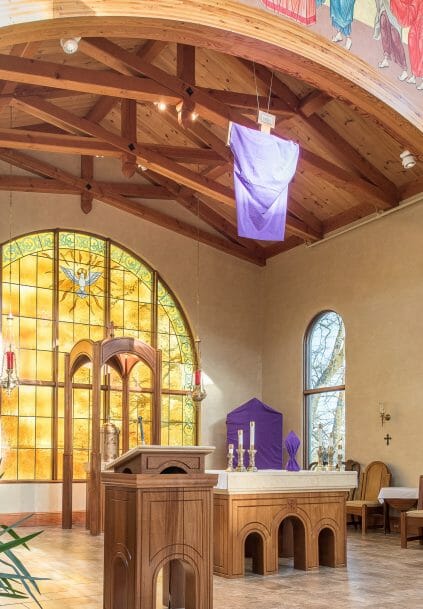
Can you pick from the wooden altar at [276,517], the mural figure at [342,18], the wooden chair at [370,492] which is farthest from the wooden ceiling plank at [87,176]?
the mural figure at [342,18]

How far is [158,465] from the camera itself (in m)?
4.59

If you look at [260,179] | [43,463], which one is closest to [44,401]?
[43,463]

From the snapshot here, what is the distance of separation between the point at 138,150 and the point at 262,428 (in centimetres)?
545

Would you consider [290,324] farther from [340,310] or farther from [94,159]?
[94,159]

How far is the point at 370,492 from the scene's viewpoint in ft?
36.3

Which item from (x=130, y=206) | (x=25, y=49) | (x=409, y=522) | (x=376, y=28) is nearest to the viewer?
(x=376, y=28)

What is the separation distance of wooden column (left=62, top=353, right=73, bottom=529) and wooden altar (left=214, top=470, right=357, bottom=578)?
176 inches

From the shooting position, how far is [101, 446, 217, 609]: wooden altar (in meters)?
4.35

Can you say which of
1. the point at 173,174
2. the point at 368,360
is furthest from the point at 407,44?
the point at 368,360

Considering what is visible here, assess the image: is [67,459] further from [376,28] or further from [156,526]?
[376,28]

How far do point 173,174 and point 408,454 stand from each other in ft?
16.9

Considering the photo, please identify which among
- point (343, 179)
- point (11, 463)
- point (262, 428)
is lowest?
point (11, 463)

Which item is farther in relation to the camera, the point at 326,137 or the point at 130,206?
the point at 130,206

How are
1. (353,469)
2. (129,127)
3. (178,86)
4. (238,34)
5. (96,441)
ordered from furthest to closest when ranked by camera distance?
(353,469) → (129,127) → (96,441) → (178,86) → (238,34)
